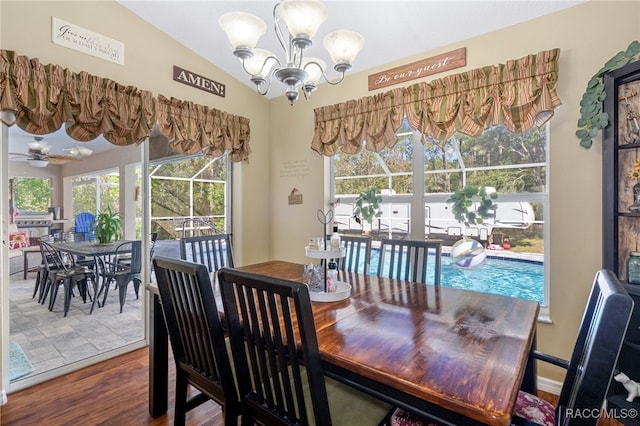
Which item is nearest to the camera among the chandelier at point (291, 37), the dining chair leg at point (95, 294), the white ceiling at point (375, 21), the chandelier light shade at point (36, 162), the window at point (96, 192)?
the chandelier at point (291, 37)

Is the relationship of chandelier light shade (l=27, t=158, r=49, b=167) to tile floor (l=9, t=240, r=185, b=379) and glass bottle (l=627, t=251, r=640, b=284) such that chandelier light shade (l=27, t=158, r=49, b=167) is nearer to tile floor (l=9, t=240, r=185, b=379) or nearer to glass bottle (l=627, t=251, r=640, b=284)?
tile floor (l=9, t=240, r=185, b=379)

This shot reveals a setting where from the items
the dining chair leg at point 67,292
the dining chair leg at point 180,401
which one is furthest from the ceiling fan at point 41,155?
the dining chair leg at point 180,401

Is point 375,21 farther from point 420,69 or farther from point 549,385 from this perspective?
point 549,385

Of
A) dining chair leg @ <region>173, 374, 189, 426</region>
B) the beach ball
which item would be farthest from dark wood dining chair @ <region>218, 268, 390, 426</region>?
the beach ball

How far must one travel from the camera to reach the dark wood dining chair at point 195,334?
1230mm

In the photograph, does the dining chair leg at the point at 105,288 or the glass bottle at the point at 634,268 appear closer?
the glass bottle at the point at 634,268

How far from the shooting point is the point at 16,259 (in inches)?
86.1

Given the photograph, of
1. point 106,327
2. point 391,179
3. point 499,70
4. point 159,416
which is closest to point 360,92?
point 391,179

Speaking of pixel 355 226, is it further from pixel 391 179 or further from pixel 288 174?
pixel 288 174

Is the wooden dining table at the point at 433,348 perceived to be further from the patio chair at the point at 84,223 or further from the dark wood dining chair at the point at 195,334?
the patio chair at the point at 84,223

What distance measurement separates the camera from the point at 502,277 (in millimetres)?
2439

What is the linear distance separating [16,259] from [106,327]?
3.06 feet

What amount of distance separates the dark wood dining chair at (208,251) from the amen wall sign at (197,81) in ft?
4.77

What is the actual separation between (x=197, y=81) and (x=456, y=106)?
2.31 meters
